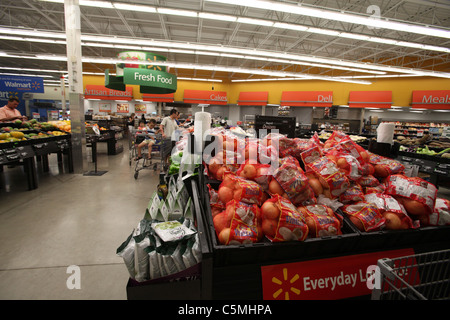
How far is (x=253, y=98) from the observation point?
16.8m

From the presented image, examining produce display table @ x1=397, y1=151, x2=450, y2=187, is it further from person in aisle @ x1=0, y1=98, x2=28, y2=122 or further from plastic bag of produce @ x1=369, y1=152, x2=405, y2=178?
person in aisle @ x1=0, y1=98, x2=28, y2=122

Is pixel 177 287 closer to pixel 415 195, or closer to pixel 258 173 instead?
pixel 258 173

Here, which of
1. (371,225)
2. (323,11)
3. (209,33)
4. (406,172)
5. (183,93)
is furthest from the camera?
(183,93)

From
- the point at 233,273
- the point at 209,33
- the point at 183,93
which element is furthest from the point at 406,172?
the point at 183,93

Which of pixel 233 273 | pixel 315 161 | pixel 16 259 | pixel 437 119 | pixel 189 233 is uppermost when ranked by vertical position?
pixel 437 119

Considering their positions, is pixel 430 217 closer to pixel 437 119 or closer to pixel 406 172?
pixel 406 172

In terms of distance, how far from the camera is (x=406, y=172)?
209 centimetres

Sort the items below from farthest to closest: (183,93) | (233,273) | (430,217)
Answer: (183,93), (430,217), (233,273)

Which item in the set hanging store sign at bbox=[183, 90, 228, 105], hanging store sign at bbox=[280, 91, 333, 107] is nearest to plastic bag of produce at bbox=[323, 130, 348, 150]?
hanging store sign at bbox=[280, 91, 333, 107]

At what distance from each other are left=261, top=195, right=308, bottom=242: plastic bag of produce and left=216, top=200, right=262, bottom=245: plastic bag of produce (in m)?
0.05

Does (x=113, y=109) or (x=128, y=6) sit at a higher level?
(x=128, y=6)

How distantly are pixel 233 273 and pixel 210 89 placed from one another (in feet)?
61.2

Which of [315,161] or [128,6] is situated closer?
[315,161]

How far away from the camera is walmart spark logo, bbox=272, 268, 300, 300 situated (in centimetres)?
116
